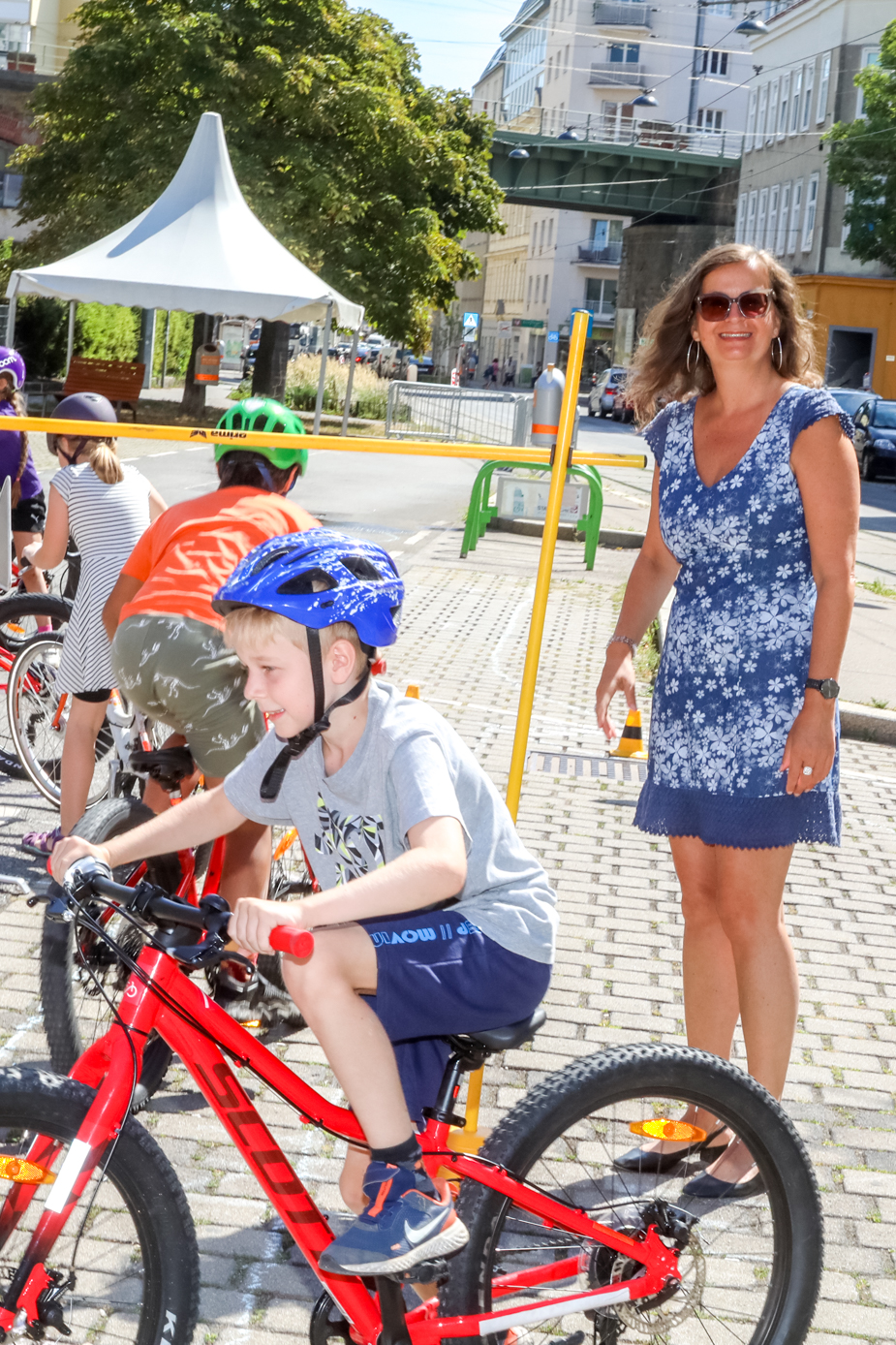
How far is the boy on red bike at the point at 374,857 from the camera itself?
2.22m

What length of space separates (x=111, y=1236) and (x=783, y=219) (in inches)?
2330

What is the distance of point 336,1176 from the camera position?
136 inches

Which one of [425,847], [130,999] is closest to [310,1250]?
[130,999]

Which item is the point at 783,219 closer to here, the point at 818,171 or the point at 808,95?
the point at 818,171

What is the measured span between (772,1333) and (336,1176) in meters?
1.18

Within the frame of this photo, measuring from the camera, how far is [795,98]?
56.9 metres

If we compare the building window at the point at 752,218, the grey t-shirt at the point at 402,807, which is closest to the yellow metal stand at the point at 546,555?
the grey t-shirt at the point at 402,807

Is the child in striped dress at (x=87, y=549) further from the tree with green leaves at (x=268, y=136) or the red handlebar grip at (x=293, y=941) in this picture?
the tree with green leaves at (x=268, y=136)

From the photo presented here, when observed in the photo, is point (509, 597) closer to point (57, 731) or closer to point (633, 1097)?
point (57, 731)

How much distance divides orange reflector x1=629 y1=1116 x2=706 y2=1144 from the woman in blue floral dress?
83cm

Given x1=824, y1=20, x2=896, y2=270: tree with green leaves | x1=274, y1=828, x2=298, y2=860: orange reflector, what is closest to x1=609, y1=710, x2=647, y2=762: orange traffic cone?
x1=274, y1=828, x2=298, y2=860: orange reflector

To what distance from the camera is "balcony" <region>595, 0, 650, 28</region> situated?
88.8 metres

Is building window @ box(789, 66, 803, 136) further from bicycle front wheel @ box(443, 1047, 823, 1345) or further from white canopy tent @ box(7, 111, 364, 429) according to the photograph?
bicycle front wheel @ box(443, 1047, 823, 1345)

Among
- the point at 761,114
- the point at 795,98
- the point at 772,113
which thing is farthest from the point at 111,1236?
the point at 761,114
